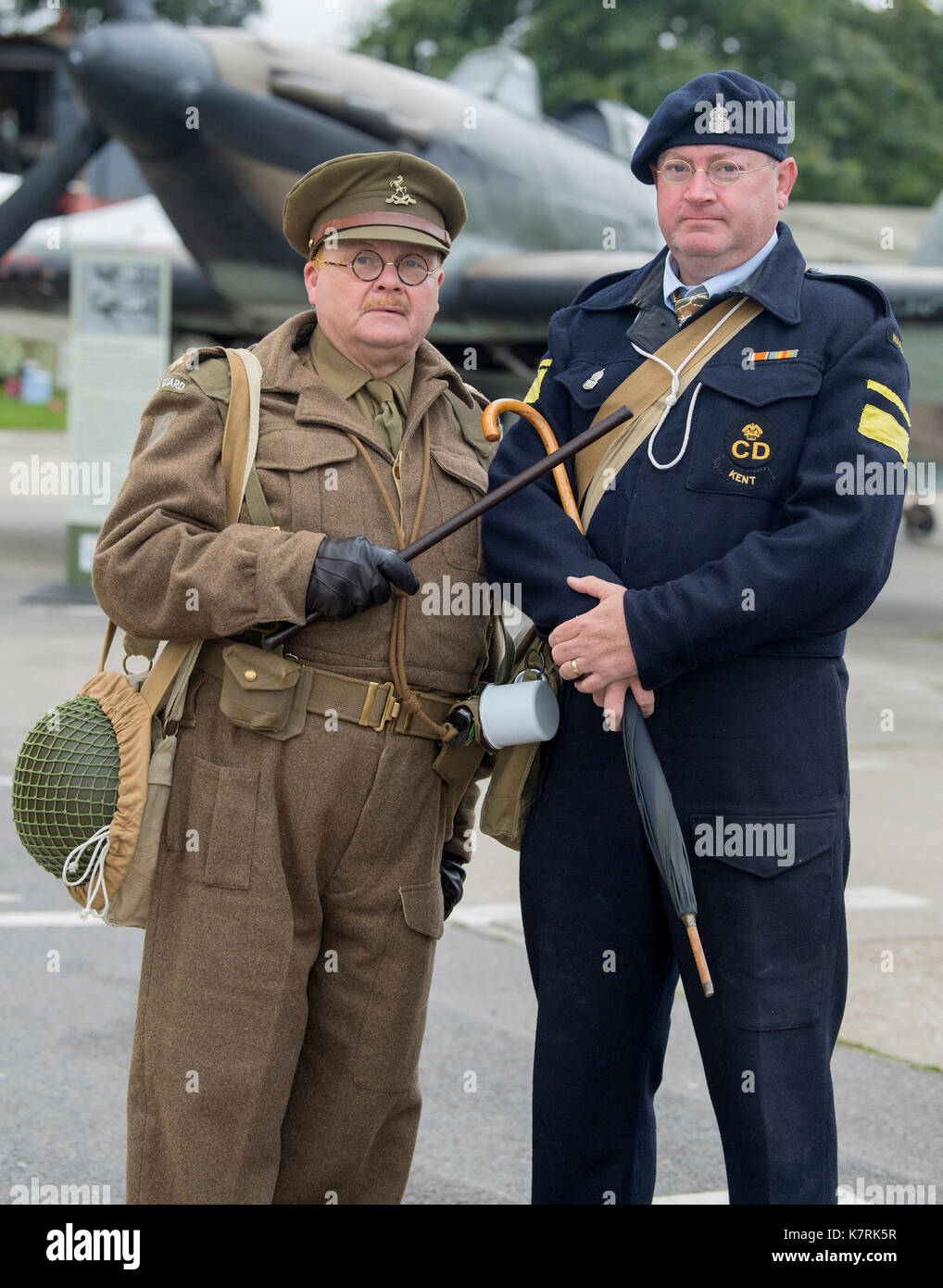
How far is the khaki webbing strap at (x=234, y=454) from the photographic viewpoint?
2.62 metres

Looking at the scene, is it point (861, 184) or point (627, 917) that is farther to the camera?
point (861, 184)

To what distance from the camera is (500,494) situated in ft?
8.39

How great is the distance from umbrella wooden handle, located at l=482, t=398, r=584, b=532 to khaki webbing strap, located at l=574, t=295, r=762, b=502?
0.06 m

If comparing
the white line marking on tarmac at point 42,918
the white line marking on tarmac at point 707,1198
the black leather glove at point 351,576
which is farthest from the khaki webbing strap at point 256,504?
the white line marking on tarmac at point 42,918

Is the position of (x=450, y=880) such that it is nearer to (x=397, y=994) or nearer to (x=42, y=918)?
(x=397, y=994)

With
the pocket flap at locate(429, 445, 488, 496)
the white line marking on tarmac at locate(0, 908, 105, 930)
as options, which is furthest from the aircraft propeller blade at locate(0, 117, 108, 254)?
the pocket flap at locate(429, 445, 488, 496)

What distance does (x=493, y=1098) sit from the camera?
397 cm

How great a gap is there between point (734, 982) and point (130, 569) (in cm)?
117

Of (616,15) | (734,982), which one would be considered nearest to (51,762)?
(734,982)

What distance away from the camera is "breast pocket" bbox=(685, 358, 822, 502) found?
8.09 feet

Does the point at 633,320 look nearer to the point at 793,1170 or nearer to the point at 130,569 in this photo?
the point at 130,569

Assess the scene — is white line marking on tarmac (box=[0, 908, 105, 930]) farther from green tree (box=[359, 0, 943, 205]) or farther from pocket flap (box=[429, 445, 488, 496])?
green tree (box=[359, 0, 943, 205])

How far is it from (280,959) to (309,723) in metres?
0.39

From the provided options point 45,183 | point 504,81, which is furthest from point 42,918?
point 504,81
